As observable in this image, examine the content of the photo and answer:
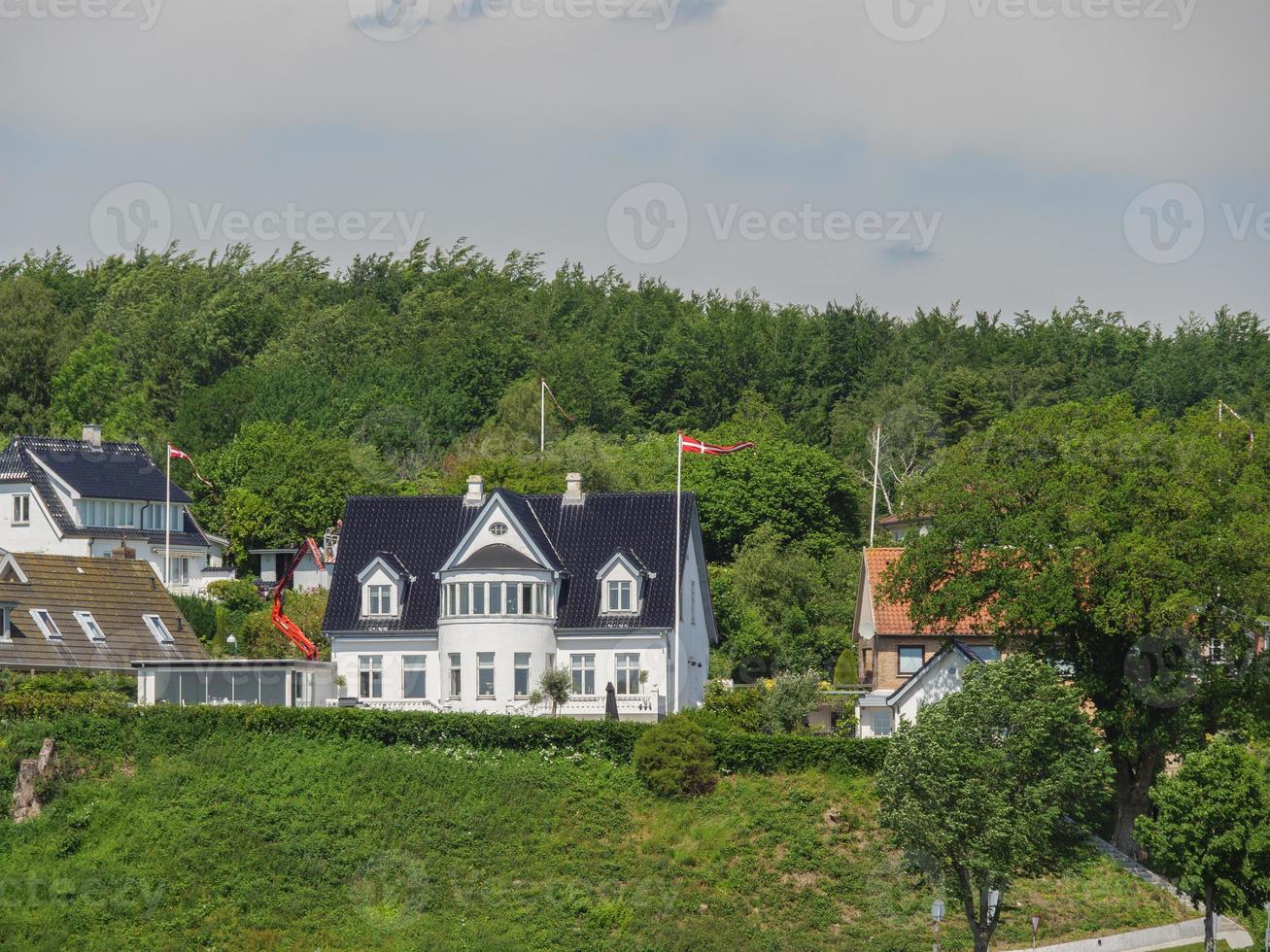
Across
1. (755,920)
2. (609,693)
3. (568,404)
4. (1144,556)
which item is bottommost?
(755,920)

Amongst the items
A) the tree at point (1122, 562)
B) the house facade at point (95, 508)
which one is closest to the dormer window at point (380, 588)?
the house facade at point (95, 508)

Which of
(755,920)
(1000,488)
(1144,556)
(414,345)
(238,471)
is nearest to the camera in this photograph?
(755,920)

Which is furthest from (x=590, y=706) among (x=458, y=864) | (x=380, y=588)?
(x=458, y=864)

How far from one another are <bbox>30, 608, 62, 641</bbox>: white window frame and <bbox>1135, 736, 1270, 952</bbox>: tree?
106 feet

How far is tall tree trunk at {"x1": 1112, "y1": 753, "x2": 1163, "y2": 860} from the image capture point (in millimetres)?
59594

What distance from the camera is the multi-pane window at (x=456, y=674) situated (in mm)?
66938

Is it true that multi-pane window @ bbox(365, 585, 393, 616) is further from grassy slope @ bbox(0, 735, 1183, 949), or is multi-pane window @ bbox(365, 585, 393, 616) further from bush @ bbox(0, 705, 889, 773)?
grassy slope @ bbox(0, 735, 1183, 949)

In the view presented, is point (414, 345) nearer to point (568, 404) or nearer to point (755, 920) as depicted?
point (568, 404)

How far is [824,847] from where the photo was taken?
55906 millimetres

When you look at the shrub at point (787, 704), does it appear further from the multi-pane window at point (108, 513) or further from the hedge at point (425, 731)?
the multi-pane window at point (108, 513)

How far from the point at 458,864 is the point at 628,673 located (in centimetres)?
1386

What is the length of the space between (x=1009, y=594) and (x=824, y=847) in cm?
917

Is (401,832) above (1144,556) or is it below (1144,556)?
below

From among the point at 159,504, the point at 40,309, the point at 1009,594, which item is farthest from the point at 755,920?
the point at 40,309
